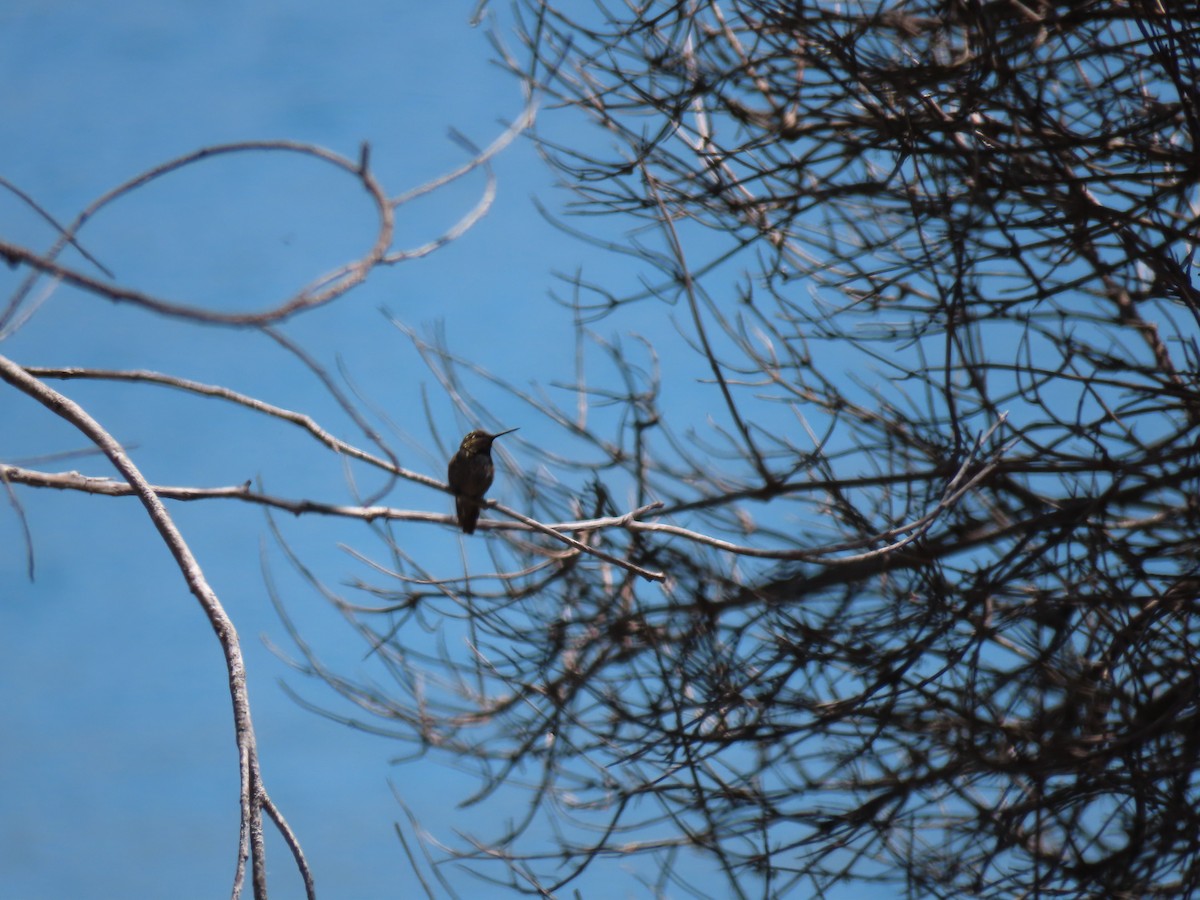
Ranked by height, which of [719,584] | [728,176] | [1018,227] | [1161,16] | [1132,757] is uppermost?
[728,176]

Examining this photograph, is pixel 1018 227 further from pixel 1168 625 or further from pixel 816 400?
pixel 1168 625

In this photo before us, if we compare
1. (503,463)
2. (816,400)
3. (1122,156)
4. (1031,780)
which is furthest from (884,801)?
(1122,156)

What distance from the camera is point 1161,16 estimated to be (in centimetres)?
360

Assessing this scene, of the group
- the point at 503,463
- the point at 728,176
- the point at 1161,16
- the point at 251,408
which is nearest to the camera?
the point at 251,408

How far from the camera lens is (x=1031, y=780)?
3.81 meters

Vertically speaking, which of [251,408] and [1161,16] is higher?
[1161,16]

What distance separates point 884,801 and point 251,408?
9.13 feet

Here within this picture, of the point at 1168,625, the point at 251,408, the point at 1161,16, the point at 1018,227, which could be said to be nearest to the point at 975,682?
the point at 1168,625

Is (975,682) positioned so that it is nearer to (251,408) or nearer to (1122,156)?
(1122,156)

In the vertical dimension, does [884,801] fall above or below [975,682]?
below

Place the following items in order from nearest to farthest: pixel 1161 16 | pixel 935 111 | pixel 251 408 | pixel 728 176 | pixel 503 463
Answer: pixel 251 408, pixel 1161 16, pixel 935 111, pixel 728 176, pixel 503 463

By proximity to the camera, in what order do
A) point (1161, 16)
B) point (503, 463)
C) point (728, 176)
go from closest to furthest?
point (1161, 16), point (728, 176), point (503, 463)

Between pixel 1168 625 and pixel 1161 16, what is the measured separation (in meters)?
2.05

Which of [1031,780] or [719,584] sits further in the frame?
[719,584]
